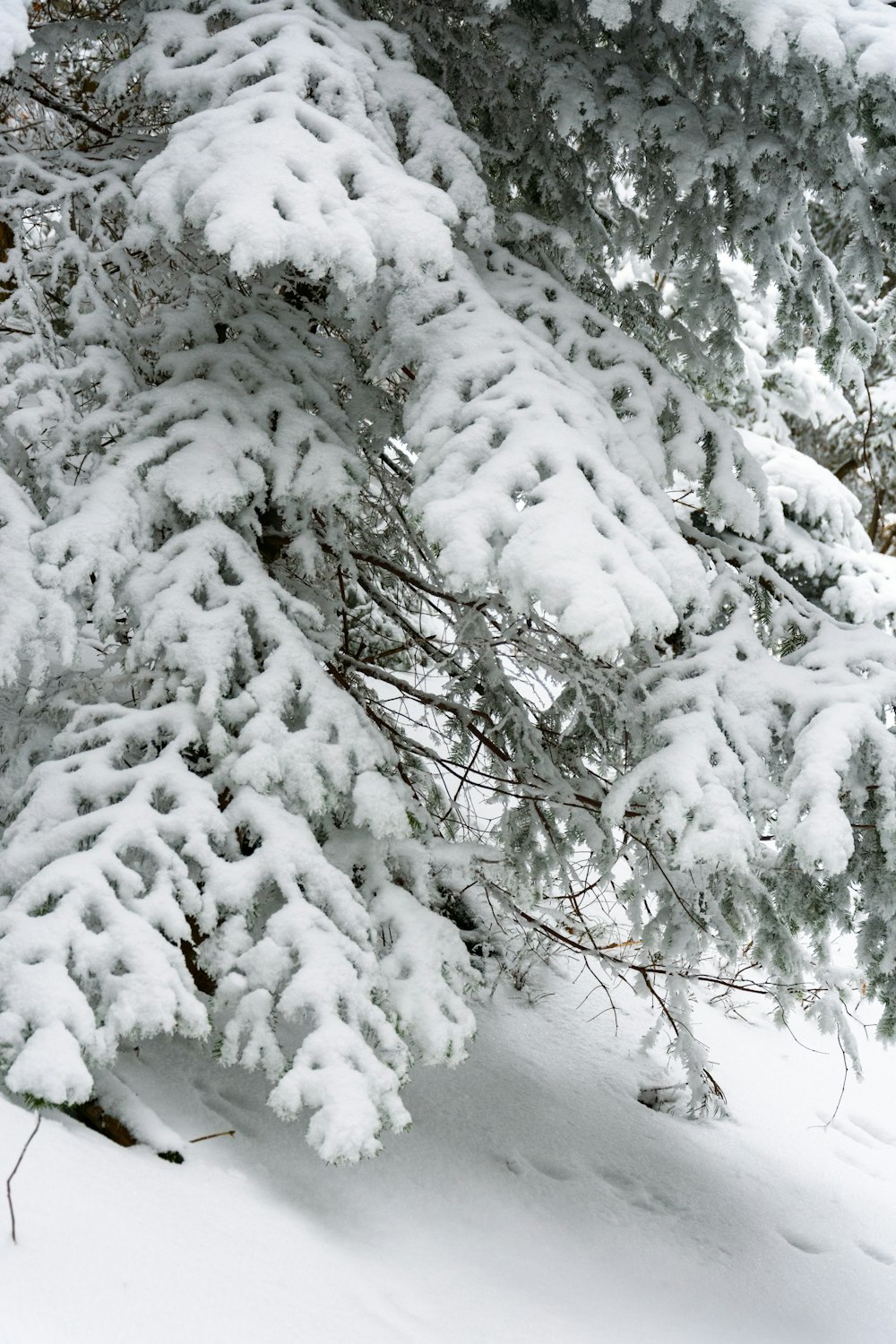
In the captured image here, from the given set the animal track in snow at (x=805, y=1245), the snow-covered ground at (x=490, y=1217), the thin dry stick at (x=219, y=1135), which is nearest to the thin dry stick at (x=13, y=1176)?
the snow-covered ground at (x=490, y=1217)

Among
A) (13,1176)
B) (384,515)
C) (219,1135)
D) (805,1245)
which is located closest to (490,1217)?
(219,1135)

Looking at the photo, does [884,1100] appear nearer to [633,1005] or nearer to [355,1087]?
[633,1005]

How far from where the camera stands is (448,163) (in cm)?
364

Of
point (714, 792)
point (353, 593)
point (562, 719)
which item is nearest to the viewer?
point (714, 792)

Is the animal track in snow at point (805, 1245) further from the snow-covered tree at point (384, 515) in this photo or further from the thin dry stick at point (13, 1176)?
the thin dry stick at point (13, 1176)

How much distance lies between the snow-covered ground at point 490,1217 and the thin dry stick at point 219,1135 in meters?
0.03

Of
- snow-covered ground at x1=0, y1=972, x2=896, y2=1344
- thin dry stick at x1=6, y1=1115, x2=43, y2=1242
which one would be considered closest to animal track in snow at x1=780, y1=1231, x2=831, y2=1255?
snow-covered ground at x1=0, y1=972, x2=896, y2=1344

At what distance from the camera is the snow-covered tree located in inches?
113

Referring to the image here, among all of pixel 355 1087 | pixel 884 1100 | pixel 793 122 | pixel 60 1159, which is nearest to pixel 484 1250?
pixel 355 1087

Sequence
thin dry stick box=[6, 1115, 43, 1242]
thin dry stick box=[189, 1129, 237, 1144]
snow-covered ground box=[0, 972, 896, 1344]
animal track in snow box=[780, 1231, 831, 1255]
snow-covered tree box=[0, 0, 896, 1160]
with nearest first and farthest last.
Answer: thin dry stick box=[6, 1115, 43, 1242] < snow-covered ground box=[0, 972, 896, 1344] < snow-covered tree box=[0, 0, 896, 1160] < thin dry stick box=[189, 1129, 237, 1144] < animal track in snow box=[780, 1231, 831, 1255]

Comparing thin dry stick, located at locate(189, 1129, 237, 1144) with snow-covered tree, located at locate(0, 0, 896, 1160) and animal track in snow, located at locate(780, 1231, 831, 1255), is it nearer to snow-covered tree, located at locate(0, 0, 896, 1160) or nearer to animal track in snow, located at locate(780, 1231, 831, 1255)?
snow-covered tree, located at locate(0, 0, 896, 1160)

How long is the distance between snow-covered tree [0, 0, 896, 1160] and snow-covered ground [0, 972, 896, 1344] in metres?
0.38

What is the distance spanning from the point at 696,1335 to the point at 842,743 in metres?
2.21

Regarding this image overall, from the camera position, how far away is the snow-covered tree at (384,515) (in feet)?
9.41
